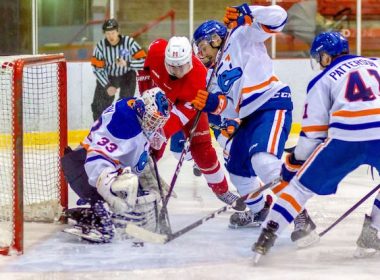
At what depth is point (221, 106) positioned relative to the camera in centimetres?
381

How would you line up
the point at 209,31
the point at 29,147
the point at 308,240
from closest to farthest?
the point at 308,240, the point at 209,31, the point at 29,147

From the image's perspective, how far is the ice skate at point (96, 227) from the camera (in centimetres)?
367

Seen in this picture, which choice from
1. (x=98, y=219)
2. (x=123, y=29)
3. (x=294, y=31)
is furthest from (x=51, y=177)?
(x=294, y=31)

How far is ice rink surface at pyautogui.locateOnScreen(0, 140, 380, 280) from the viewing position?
3227 mm

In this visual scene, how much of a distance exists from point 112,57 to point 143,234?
3.29 metres

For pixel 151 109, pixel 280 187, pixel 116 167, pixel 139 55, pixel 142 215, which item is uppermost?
pixel 139 55

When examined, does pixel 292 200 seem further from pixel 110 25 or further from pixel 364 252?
pixel 110 25

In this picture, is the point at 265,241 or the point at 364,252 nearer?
the point at 265,241

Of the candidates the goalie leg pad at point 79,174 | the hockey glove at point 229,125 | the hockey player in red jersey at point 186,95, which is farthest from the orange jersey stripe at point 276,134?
the hockey glove at point 229,125

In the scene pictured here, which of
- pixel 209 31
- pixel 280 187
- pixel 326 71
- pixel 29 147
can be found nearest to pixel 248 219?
pixel 280 187

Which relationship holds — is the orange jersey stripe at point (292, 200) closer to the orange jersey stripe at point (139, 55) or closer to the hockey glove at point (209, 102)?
the hockey glove at point (209, 102)

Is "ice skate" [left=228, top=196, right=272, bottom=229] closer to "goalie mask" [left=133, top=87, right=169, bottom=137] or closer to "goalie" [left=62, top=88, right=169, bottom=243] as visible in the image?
"goalie" [left=62, top=88, right=169, bottom=243]

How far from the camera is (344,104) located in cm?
325

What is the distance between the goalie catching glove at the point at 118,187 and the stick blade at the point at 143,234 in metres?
0.11
